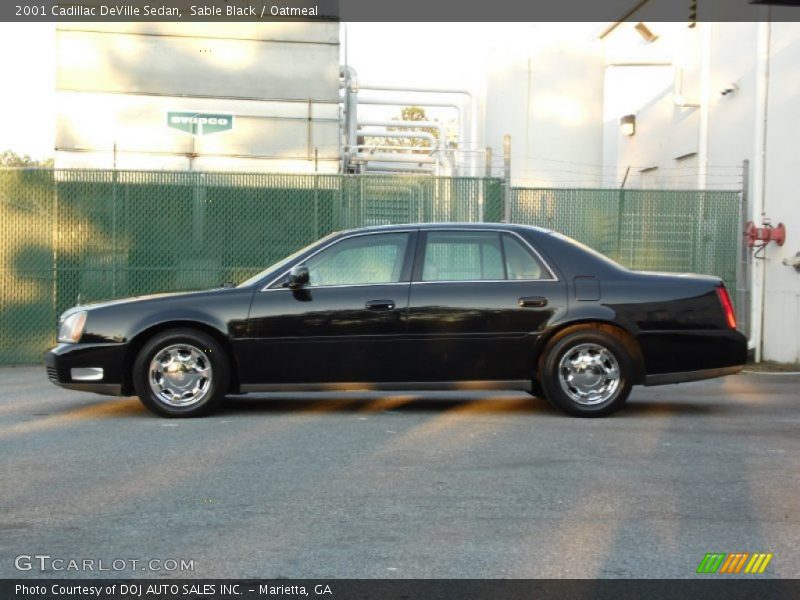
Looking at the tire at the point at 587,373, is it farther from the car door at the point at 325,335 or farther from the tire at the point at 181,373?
the tire at the point at 181,373

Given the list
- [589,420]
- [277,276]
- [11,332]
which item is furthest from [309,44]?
[589,420]

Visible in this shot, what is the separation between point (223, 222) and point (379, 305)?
5.81 m

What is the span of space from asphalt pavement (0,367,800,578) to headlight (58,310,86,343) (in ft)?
2.22

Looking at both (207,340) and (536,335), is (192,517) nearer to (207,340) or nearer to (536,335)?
(207,340)

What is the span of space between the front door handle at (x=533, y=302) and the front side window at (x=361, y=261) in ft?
3.36

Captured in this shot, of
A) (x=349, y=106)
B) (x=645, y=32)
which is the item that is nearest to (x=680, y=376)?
(x=349, y=106)

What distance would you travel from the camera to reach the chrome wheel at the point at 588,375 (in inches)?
310

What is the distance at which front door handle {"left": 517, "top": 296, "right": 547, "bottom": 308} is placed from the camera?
7.91m

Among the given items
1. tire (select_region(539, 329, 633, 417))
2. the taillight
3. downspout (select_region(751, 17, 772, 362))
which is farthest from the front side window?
downspout (select_region(751, 17, 772, 362))

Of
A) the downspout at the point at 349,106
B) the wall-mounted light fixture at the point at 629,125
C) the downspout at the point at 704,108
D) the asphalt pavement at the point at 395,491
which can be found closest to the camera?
the asphalt pavement at the point at 395,491

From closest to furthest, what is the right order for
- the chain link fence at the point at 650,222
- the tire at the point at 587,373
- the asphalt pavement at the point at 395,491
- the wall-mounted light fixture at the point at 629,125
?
1. the asphalt pavement at the point at 395,491
2. the tire at the point at 587,373
3. the chain link fence at the point at 650,222
4. the wall-mounted light fixture at the point at 629,125

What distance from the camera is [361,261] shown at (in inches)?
322
